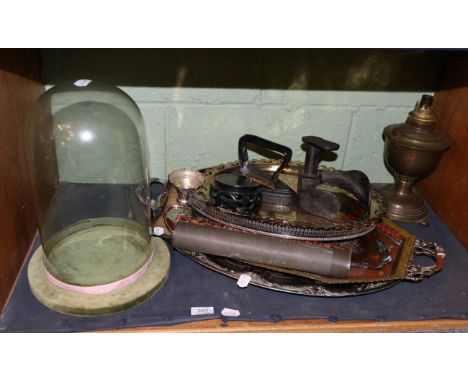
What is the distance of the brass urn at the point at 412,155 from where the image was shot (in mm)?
1026

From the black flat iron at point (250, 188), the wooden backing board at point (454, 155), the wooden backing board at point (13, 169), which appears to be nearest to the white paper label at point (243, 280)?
the black flat iron at point (250, 188)

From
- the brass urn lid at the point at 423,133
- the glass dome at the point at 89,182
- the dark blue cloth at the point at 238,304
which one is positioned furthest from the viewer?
the brass urn lid at the point at 423,133

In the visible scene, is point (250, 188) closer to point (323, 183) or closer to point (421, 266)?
point (323, 183)

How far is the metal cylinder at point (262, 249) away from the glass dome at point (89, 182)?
0.38 ft

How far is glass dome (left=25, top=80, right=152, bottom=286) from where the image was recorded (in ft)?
3.01

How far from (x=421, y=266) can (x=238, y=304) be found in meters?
0.38

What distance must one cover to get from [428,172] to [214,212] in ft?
1.77

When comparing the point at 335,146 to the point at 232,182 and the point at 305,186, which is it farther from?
the point at 232,182

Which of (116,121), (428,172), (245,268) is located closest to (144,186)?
(116,121)

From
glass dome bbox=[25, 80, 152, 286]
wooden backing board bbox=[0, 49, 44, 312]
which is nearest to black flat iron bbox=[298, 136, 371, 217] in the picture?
glass dome bbox=[25, 80, 152, 286]

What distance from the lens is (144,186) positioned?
1045mm

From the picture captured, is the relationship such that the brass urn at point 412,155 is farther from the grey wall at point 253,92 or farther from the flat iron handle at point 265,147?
the flat iron handle at point 265,147

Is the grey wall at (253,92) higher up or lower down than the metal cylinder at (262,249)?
higher up

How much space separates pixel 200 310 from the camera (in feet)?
2.65
